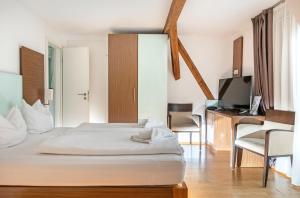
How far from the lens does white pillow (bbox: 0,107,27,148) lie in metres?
2.41

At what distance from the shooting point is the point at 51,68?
5.37 m

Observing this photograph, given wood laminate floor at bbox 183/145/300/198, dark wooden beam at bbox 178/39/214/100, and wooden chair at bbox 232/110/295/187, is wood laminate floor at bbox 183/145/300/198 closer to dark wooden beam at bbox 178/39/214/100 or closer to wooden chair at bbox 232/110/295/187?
wooden chair at bbox 232/110/295/187

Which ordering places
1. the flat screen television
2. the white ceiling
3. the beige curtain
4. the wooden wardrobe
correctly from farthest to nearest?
the wooden wardrobe, the flat screen television, the beige curtain, the white ceiling

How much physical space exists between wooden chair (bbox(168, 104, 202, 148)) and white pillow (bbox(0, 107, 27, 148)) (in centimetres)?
260

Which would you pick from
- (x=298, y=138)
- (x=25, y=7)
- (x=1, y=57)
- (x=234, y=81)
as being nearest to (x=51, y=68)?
(x=25, y=7)

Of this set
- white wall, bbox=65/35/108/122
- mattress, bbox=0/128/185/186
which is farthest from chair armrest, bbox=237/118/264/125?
white wall, bbox=65/35/108/122

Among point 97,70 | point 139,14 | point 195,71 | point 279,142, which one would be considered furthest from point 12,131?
point 195,71

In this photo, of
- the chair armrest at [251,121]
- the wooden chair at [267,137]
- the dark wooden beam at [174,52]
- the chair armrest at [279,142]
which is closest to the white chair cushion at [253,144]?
the wooden chair at [267,137]

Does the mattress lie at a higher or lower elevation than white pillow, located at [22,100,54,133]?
lower

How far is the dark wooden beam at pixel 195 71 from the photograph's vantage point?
5.51 meters

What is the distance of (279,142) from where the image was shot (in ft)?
10.2

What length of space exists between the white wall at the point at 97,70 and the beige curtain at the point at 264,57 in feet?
9.81

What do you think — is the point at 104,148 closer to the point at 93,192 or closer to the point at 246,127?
the point at 93,192

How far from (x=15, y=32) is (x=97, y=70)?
2.33 m
